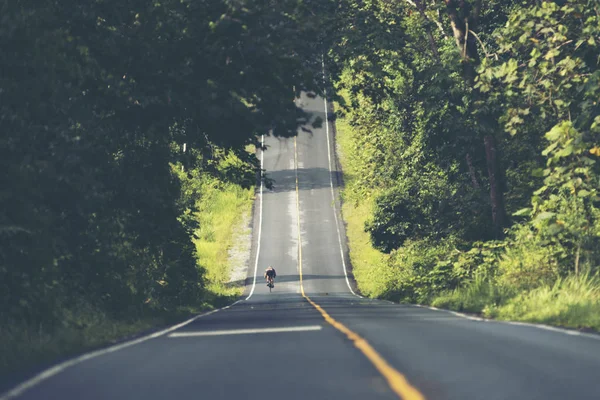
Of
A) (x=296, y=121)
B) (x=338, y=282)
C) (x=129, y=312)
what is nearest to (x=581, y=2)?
(x=296, y=121)

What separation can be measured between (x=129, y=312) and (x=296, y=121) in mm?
4871

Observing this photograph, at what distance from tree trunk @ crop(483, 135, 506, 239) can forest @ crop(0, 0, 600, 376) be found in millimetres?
51

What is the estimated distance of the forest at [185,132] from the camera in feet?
49.3

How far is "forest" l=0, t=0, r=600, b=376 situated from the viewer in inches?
592

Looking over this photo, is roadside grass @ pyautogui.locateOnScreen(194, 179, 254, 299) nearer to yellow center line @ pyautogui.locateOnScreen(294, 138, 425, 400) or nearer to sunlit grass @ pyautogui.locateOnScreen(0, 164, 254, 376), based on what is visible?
sunlit grass @ pyautogui.locateOnScreen(0, 164, 254, 376)

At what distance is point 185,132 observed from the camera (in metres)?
21.3

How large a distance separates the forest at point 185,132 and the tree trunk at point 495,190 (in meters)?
0.05

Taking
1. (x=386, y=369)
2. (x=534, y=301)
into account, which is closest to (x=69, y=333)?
(x=386, y=369)

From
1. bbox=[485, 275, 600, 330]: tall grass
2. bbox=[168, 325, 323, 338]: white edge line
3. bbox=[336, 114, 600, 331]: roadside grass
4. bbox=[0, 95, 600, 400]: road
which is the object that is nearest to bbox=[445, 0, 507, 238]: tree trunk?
bbox=[336, 114, 600, 331]: roadside grass

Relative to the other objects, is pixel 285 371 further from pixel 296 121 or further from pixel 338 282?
pixel 338 282

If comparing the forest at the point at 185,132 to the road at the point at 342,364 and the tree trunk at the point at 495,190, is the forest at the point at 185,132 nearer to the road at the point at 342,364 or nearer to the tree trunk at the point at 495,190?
the tree trunk at the point at 495,190

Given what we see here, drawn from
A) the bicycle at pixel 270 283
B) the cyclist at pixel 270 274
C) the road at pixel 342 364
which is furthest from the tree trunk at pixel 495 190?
the bicycle at pixel 270 283

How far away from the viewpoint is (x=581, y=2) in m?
22.7

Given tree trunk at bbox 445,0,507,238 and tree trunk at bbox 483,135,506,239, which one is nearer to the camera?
tree trunk at bbox 445,0,507,238
